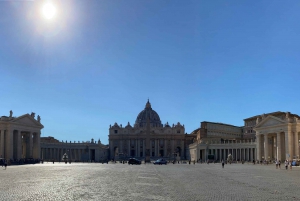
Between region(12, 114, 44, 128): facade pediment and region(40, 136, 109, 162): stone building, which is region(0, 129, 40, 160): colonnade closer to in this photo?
region(12, 114, 44, 128): facade pediment

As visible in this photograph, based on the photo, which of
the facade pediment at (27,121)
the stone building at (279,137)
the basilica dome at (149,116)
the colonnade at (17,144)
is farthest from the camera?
the basilica dome at (149,116)

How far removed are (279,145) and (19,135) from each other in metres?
51.7

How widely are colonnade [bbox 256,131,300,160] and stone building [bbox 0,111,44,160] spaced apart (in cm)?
4877

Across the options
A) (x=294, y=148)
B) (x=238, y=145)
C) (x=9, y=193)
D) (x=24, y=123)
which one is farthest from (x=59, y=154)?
(x=9, y=193)

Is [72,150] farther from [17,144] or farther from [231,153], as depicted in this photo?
[231,153]

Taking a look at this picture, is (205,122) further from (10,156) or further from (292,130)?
(10,156)

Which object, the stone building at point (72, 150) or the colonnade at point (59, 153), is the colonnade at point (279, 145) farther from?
the colonnade at point (59, 153)

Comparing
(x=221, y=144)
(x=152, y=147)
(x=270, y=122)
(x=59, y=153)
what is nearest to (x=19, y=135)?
(x=59, y=153)

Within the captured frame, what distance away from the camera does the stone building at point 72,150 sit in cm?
11293

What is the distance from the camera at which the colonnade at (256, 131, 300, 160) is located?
69438 millimetres

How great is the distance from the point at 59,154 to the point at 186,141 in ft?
212

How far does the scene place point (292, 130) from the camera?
70188 mm

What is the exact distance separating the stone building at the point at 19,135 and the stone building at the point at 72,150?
2071cm

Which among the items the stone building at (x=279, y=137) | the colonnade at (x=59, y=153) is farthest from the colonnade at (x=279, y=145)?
the colonnade at (x=59, y=153)
